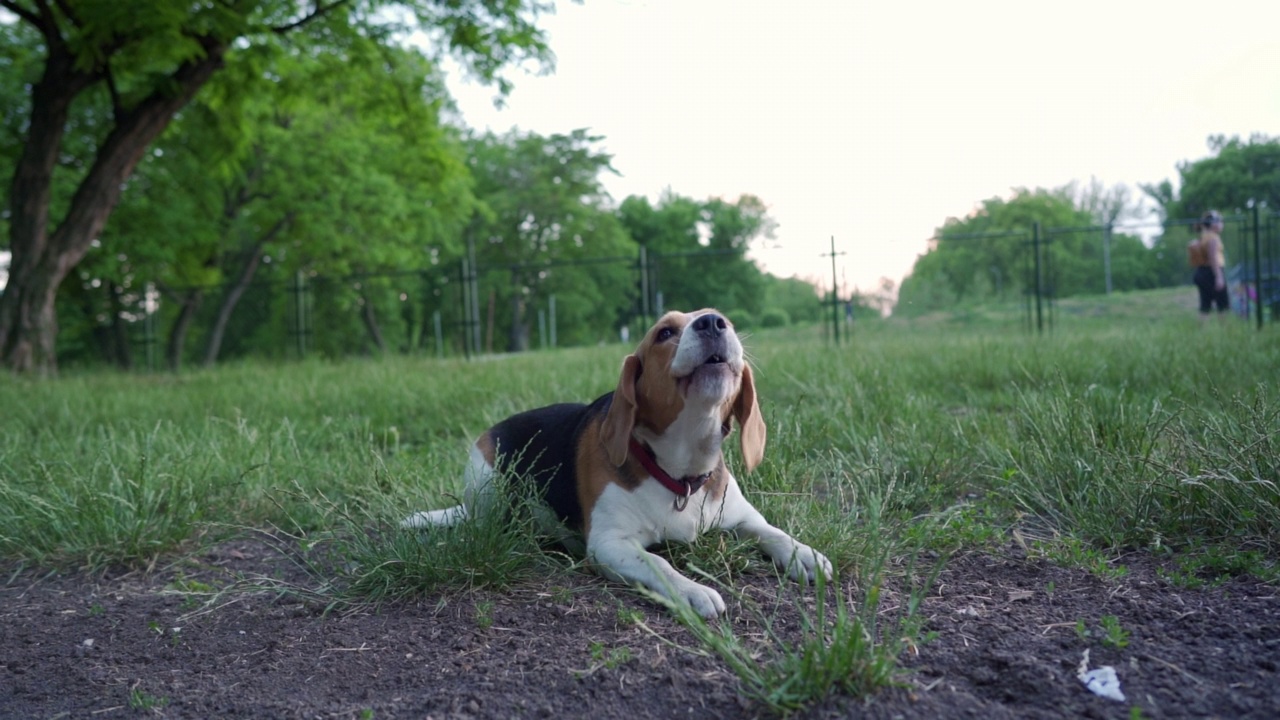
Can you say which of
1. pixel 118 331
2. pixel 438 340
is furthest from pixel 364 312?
pixel 438 340

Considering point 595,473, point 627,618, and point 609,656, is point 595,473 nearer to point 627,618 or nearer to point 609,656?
point 627,618

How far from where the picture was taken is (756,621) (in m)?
2.67

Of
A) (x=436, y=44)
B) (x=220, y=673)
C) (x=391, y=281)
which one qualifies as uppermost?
(x=436, y=44)

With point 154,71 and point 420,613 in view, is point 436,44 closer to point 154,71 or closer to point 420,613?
point 154,71

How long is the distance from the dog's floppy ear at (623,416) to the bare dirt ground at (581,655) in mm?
450

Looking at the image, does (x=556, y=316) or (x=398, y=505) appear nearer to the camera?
(x=398, y=505)

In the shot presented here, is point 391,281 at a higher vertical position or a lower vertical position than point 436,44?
lower

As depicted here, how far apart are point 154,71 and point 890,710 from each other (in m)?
15.0

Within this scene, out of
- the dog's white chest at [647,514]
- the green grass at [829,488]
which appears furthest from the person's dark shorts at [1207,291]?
the dog's white chest at [647,514]

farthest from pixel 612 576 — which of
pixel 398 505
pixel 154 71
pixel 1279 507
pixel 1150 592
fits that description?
pixel 154 71

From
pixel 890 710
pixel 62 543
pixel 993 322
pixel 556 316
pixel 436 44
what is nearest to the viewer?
pixel 890 710

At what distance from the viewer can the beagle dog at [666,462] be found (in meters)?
3.01

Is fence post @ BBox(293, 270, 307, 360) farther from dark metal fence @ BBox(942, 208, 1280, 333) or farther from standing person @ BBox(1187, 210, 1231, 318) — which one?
standing person @ BBox(1187, 210, 1231, 318)

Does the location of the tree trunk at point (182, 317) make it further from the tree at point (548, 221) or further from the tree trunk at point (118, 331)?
the tree at point (548, 221)
